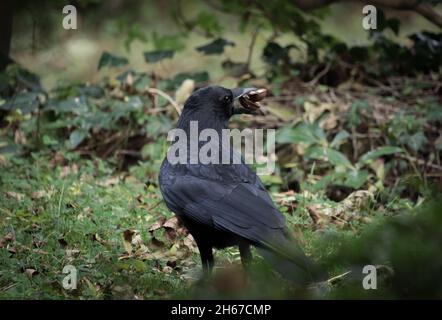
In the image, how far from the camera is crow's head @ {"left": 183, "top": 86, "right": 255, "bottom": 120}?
4953 millimetres

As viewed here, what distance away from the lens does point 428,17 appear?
7.28m

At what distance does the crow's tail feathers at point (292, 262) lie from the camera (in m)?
2.80

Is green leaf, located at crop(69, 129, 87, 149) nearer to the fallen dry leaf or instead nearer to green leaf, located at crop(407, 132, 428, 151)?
the fallen dry leaf

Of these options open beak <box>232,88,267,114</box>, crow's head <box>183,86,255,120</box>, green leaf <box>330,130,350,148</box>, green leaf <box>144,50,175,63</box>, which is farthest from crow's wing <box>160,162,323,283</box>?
green leaf <box>144,50,175,63</box>

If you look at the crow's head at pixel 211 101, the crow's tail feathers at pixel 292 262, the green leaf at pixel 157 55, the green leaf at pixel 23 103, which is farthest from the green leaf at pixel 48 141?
the crow's tail feathers at pixel 292 262

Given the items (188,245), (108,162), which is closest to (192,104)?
(188,245)

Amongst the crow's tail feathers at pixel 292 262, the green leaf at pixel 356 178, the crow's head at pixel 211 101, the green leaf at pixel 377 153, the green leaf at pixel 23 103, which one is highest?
the green leaf at pixel 23 103

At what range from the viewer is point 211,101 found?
4.96 metres

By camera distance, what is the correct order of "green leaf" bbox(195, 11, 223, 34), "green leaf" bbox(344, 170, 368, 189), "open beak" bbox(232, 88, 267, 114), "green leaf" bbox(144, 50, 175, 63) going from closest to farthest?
1. "open beak" bbox(232, 88, 267, 114)
2. "green leaf" bbox(344, 170, 368, 189)
3. "green leaf" bbox(144, 50, 175, 63)
4. "green leaf" bbox(195, 11, 223, 34)

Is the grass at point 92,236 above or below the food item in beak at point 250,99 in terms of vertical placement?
below

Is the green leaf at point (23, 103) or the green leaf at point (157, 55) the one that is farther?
the green leaf at point (157, 55)

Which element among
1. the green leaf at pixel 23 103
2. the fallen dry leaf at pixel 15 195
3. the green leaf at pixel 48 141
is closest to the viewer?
the fallen dry leaf at pixel 15 195

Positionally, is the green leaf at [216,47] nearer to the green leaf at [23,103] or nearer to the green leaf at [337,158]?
the green leaf at [23,103]

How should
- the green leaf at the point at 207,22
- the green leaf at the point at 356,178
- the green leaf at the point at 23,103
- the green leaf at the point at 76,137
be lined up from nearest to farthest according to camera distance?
the green leaf at the point at 356,178
the green leaf at the point at 76,137
the green leaf at the point at 23,103
the green leaf at the point at 207,22
